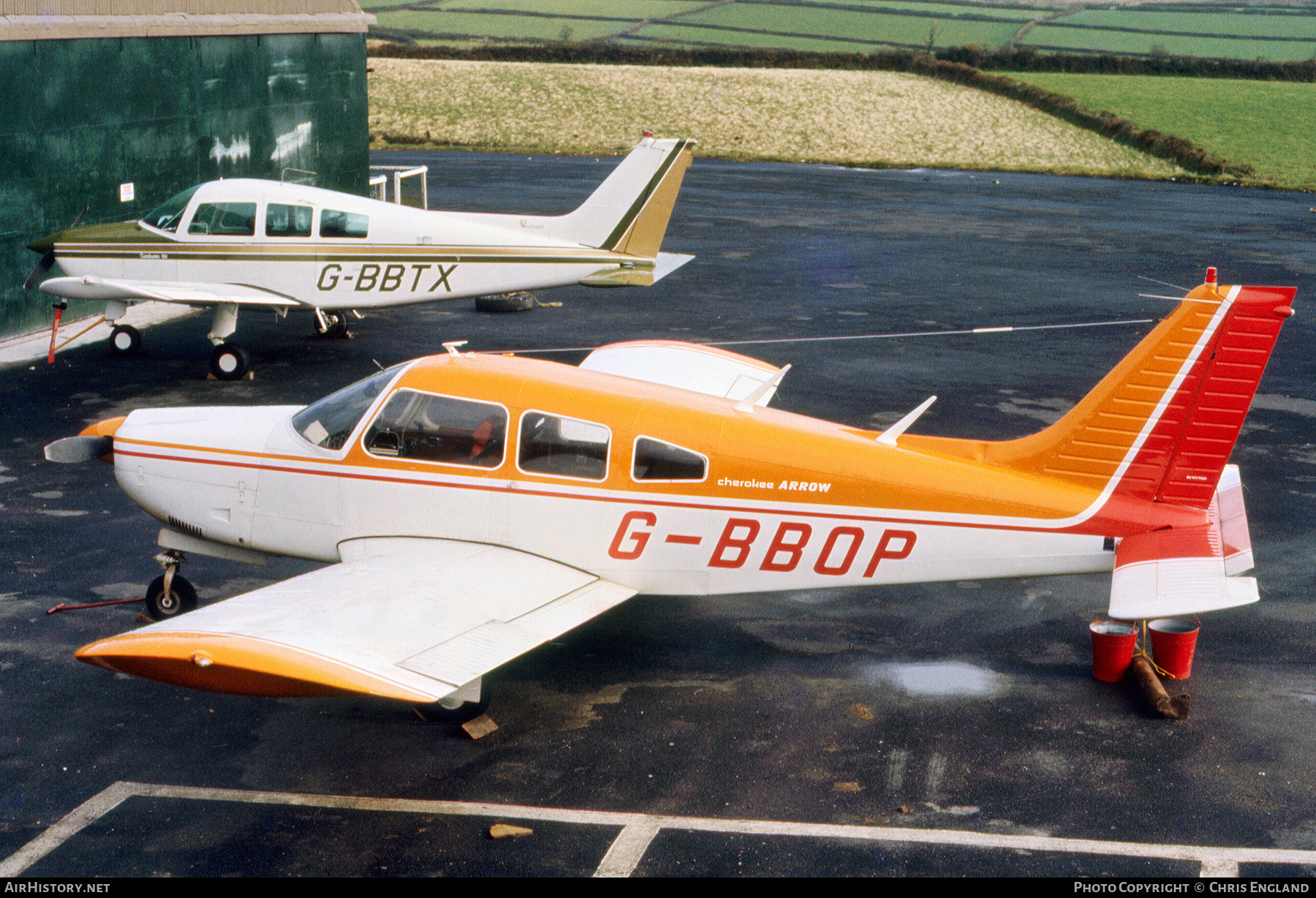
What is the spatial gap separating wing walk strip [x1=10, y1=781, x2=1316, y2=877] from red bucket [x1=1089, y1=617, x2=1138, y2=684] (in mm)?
2128

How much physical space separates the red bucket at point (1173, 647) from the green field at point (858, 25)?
73175mm

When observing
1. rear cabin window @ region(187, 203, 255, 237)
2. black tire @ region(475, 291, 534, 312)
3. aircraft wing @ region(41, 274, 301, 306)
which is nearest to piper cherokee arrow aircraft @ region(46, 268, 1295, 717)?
aircraft wing @ region(41, 274, 301, 306)

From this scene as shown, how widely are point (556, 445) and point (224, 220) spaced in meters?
11.0

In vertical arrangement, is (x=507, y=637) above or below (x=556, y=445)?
below

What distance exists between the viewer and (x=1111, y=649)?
880 cm

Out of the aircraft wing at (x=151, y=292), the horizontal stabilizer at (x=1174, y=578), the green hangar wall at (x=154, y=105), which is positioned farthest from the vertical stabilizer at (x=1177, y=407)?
the green hangar wall at (x=154, y=105)

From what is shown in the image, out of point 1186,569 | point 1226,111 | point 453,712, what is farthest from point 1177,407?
point 1226,111

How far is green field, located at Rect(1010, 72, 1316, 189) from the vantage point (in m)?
48.8

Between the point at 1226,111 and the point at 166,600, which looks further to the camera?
the point at 1226,111

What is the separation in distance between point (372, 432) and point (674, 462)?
2232 mm

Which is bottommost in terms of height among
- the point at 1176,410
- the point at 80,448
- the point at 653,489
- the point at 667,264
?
the point at 80,448

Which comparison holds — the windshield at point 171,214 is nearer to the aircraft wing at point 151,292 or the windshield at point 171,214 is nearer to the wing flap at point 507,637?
the aircraft wing at point 151,292

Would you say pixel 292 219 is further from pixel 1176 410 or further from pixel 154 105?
pixel 1176 410
